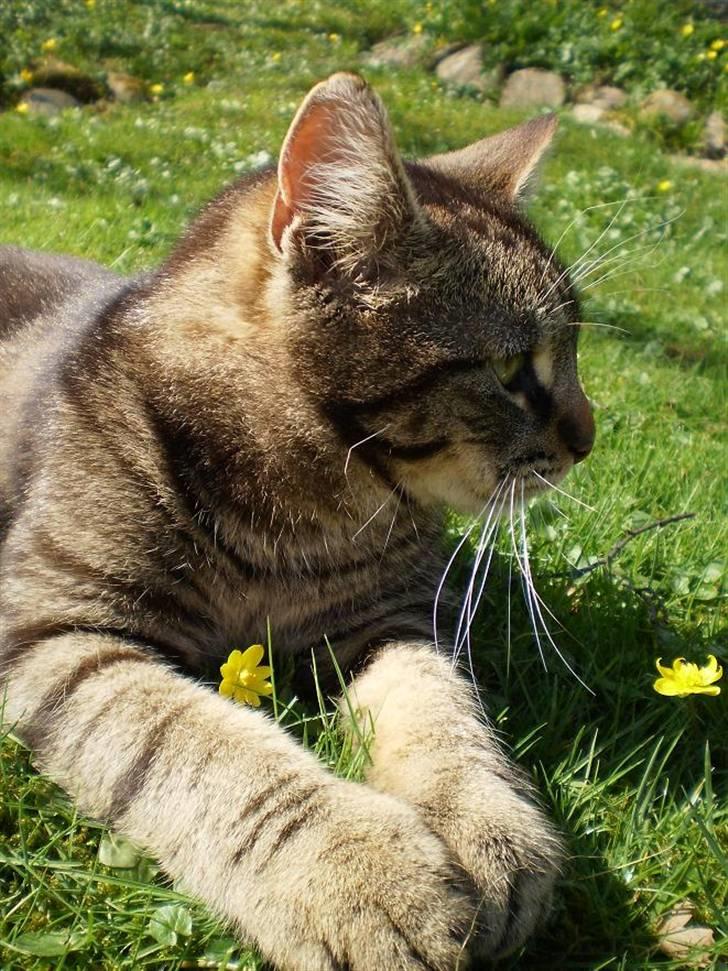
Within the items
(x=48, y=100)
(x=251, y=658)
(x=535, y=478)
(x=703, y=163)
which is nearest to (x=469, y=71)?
(x=703, y=163)

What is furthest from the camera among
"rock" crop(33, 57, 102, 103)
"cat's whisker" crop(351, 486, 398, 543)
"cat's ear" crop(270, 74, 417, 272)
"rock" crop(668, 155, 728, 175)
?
"rock" crop(668, 155, 728, 175)

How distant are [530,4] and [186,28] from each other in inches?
170

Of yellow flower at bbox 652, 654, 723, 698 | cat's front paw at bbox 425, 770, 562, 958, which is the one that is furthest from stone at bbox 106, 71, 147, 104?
cat's front paw at bbox 425, 770, 562, 958

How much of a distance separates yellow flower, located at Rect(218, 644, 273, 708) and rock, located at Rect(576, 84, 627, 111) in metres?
10.8

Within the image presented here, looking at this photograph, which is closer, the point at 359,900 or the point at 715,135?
the point at 359,900

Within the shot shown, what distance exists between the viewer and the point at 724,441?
4434mm

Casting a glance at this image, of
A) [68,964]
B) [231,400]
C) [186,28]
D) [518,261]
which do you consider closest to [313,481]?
[231,400]

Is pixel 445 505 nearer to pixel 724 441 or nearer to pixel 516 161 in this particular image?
pixel 516 161

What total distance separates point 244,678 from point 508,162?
1544mm

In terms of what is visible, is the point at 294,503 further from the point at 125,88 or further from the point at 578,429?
the point at 125,88

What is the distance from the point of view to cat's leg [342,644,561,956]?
5.32ft

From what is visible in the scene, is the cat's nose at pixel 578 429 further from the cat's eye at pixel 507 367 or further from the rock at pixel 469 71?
the rock at pixel 469 71

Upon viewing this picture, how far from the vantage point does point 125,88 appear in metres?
9.44

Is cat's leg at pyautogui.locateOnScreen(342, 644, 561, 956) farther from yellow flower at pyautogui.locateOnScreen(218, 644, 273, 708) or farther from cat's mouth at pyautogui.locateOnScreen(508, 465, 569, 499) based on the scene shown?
cat's mouth at pyautogui.locateOnScreen(508, 465, 569, 499)
